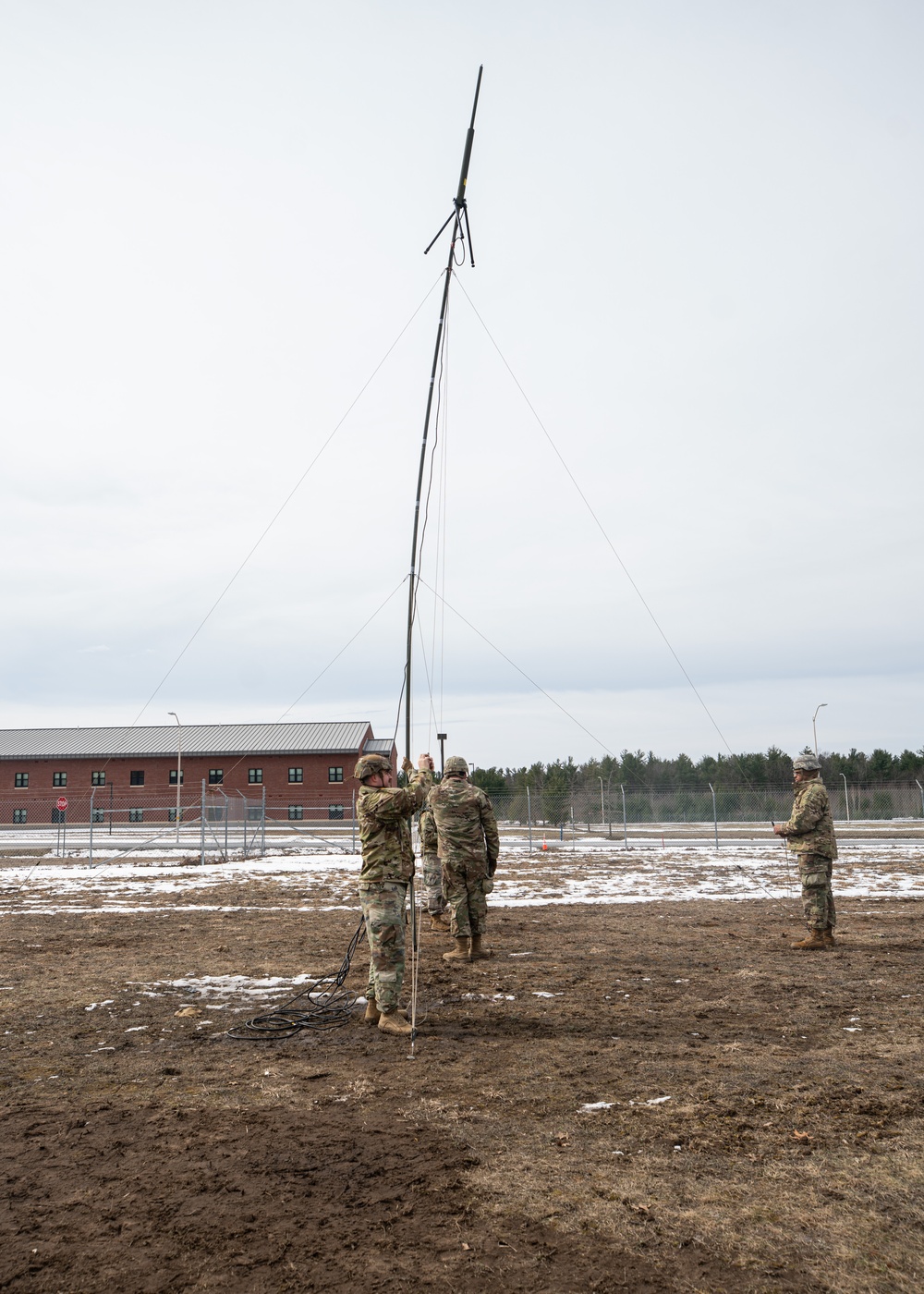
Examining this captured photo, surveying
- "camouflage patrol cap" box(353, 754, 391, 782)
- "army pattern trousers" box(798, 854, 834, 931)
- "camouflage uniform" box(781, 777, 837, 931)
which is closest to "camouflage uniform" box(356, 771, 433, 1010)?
"camouflage patrol cap" box(353, 754, 391, 782)

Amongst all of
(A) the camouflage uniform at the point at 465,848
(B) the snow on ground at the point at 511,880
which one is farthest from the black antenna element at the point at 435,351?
(B) the snow on ground at the point at 511,880

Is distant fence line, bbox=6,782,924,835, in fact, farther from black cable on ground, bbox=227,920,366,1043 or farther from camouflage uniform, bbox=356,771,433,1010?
camouflage uniform, bbox=356,771,433,1010

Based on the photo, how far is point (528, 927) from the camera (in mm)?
11969

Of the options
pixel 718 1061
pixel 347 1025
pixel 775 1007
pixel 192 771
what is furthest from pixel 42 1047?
pixel 192 771

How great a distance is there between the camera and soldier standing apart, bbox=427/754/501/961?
9.77 m

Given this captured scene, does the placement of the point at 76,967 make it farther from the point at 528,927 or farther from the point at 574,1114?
the point at 574,1114

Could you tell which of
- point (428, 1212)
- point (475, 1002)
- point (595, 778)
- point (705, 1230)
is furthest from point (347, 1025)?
point (595, 778)

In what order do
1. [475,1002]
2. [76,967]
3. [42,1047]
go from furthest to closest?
[76,967]
[475,1002]
[42,1047]

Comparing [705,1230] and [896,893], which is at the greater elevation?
[705,1230]

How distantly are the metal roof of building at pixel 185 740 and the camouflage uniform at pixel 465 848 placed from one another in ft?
153

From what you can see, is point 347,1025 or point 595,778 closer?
point 347,1025

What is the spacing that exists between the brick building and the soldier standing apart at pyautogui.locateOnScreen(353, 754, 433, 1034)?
1870 inches

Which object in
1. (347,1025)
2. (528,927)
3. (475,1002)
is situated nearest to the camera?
(347,1025)

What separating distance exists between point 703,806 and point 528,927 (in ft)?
104
